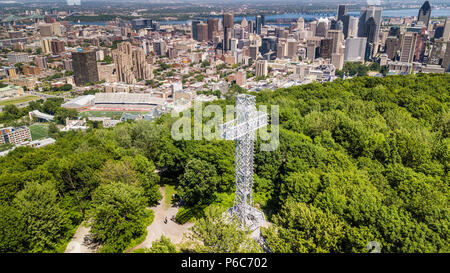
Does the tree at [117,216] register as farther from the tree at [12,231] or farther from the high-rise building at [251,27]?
the high-rise building at [251,27]

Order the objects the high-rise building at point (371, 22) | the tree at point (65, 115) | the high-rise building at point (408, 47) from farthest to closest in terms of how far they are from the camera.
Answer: the high-rise building at point (371, 22), the high-rise building at point (408, 47), the tree at point (65, 115)

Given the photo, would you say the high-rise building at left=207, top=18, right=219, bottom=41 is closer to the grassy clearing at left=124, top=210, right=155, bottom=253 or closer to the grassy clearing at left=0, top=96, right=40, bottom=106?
the grassy clearing at left=0, top=96, right=40, bottom=106

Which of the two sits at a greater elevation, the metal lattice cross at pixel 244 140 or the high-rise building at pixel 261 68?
the metal lattice cross at pixel 244 140

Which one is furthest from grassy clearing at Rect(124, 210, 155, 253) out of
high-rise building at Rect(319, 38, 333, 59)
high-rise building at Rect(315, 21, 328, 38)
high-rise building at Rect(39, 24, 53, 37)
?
high-rise building at Rect(39, 24, 53, 37)

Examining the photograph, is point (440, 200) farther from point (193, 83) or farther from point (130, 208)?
point (193, 83)

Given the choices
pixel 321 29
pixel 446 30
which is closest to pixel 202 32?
pixel 321 29

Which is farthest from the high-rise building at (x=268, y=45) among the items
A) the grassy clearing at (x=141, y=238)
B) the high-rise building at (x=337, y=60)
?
the grassy clearing at (x=141, y=238)
